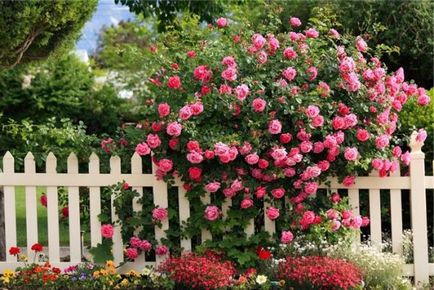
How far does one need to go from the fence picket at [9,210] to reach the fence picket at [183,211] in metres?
1.23

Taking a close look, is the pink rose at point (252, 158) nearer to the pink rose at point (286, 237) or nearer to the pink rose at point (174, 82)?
the pink rose at point (286, 237)

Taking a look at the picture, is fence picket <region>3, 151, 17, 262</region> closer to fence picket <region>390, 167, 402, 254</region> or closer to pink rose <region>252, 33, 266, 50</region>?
pink rose <region>252, 33, 266, 50</region>

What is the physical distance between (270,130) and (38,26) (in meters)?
2.27

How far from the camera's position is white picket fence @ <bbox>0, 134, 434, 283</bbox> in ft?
18.0

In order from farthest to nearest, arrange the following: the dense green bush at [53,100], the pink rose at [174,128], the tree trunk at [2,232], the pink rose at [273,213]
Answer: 1. the dense green bush at [53,100]
2. the tree trunk at [2,232]
3. the pink rose at [273,213]
4. the pink rose at [174,128]

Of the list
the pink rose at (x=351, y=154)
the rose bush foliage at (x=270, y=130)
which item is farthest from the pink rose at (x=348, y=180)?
the pink rose at (x=351, y=154)

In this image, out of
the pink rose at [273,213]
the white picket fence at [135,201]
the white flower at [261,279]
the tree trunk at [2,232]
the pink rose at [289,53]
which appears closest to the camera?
the white flower at [261,279]

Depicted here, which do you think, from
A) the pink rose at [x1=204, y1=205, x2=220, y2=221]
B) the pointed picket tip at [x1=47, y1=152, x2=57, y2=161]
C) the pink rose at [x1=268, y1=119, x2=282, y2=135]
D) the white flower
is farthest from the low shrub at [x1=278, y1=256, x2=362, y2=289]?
the pointed picket tip at [x1=47, y1=152, x2=57, y2=161]

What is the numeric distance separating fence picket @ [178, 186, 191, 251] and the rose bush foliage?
0.15 ft

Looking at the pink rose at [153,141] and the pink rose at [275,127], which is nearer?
the pink rose at [275,127]

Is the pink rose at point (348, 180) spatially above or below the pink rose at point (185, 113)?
below

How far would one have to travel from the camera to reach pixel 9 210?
563cm

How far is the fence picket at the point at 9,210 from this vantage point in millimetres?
5559

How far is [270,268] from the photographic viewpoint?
5.19 meters
